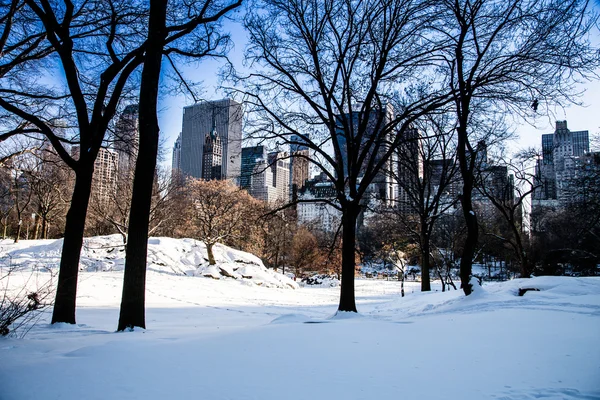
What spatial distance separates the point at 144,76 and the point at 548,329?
23.1 feet

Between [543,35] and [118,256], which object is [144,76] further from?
[118,256]

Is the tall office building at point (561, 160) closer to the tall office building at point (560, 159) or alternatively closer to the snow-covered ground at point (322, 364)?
the tall office building at point (560, 159)

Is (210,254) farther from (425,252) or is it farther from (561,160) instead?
(561,160)

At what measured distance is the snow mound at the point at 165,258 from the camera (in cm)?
2262

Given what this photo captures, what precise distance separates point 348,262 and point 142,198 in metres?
5.66

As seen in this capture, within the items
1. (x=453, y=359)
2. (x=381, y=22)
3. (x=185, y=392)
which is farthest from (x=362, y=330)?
(x=381, y=22)

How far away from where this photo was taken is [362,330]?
19.2ft

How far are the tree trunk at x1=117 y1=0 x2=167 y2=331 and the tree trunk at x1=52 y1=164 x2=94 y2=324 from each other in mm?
1216

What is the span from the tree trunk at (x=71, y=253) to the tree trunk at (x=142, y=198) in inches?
47.9

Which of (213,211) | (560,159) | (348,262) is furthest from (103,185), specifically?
(560,159)

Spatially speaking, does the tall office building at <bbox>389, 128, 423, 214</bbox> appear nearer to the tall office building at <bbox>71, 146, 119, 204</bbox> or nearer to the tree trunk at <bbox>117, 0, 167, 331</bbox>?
the tree trunk at <bbox>117, 0, 167, 331</bbox>

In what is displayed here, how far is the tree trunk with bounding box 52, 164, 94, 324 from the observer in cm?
634

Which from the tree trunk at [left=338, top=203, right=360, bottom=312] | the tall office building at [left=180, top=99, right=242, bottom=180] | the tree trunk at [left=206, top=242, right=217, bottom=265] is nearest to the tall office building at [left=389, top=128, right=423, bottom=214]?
the tree trunk at [left=338, top=203, right=360, bottom=312]

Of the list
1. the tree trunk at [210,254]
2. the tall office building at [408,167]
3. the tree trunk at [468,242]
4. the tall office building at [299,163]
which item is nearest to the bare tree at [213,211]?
the tree trunk at [210,254]
